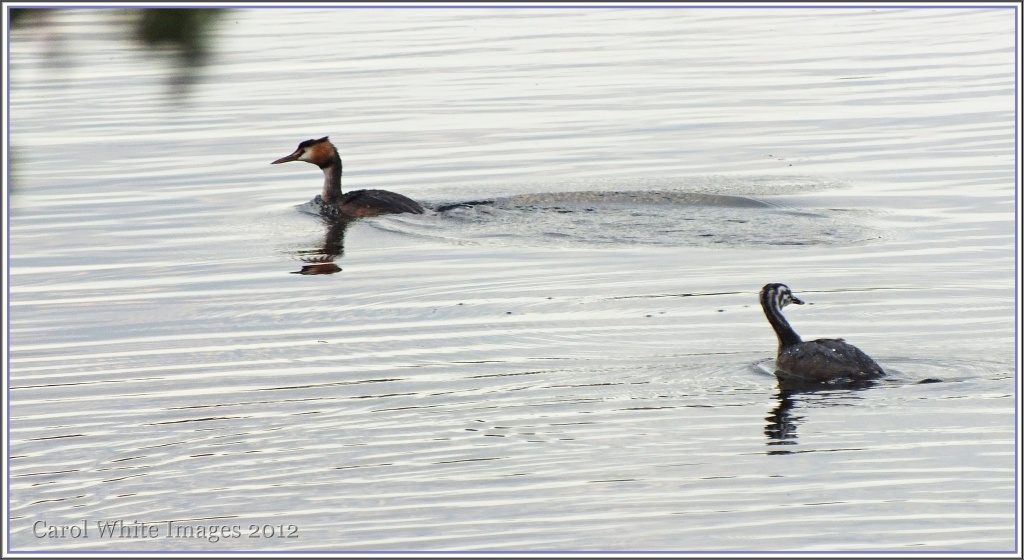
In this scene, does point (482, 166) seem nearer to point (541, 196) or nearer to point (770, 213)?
point (541, 196)

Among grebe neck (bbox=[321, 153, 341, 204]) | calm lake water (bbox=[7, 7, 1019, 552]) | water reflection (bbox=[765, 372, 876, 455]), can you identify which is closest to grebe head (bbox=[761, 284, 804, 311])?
calm lake water (bbox=[7, 7, 1019, 552])

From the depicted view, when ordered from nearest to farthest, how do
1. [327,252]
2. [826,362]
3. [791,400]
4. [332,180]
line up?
1. [791,400]
2. [826,362]
3. [327,252]
4. [332,180]

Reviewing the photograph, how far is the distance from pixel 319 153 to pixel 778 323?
332 inches

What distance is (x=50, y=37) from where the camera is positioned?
10.6 feet

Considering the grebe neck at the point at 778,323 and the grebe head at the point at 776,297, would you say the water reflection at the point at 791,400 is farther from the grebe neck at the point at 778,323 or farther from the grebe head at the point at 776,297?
the grebe head at the point at 776,297

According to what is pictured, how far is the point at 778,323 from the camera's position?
10.7 m

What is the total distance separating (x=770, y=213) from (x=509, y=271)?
3593 mm

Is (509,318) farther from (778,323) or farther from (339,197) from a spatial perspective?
(339,197)

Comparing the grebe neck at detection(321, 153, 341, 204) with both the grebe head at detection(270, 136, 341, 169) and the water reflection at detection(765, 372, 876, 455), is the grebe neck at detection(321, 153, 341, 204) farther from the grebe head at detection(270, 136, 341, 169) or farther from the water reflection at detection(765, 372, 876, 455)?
the water reflection at detection(765, 372, 876, 455)

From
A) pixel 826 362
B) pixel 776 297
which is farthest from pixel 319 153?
pixel 826 362

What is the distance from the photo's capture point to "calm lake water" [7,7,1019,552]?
7.70 m

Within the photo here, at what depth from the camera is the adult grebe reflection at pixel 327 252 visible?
14070 millimetres

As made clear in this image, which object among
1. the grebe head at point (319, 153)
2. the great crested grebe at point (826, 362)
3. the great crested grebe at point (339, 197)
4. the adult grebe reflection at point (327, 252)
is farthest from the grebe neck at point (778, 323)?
the grebe head at point (319, 153)

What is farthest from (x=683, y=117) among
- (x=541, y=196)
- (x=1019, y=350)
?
(x=1019, y=350)
